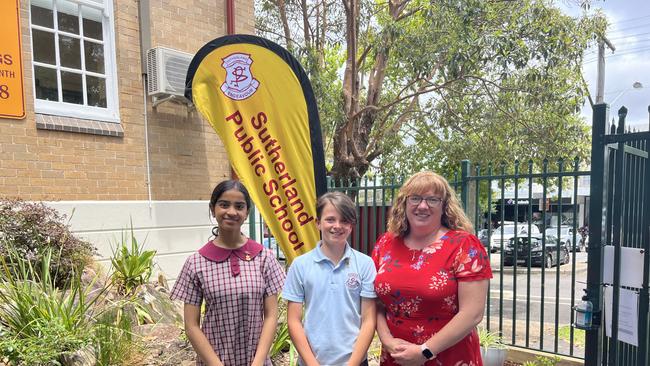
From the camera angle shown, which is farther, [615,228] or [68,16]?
[68,16]

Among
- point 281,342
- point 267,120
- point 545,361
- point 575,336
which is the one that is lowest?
point 575,336

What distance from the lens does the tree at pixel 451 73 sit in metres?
7.96

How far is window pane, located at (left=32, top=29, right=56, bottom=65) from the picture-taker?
560 cm

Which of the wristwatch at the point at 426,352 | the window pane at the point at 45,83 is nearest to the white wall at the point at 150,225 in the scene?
the window pane at the point at 45,83

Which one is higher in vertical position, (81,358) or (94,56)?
(94,56)

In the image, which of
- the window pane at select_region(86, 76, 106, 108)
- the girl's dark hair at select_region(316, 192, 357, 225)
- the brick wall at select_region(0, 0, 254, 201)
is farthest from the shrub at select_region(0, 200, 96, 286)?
the girl's dark hair at select_region(316, 192, 357, 225)

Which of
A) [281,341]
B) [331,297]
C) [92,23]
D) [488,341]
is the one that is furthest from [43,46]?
[488,341]

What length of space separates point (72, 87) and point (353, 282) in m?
5.40

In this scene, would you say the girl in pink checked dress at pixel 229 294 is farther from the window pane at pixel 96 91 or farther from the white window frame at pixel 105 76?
the window pane at pixel 96 91

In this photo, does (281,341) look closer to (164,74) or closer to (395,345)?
(395,345)

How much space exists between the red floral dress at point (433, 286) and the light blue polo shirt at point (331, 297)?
0.14 meters

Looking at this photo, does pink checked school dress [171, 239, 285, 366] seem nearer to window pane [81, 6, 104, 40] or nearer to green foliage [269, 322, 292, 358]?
green foliage [269, 322, 292, 358]

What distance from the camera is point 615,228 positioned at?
2604 millimetres

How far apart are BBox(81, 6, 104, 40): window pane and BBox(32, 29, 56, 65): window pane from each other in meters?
0.48
